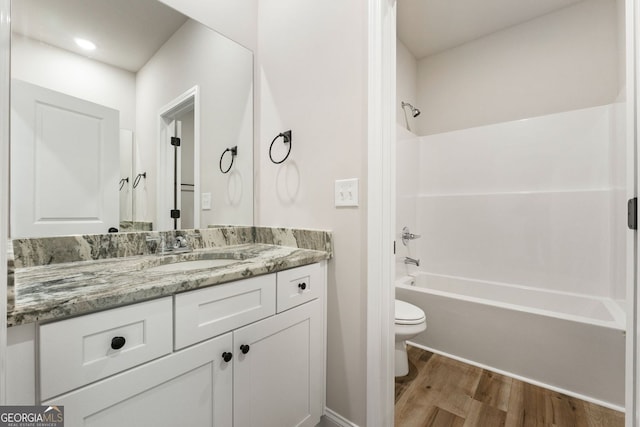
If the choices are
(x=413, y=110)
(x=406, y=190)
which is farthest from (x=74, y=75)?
(x=413, y=110)

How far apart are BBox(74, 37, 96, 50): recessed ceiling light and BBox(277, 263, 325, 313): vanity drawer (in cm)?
118

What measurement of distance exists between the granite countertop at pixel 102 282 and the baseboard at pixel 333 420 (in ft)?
2.40

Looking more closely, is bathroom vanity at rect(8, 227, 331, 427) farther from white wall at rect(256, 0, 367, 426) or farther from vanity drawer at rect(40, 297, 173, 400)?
white wall at rect(256, 0, 367, 426)

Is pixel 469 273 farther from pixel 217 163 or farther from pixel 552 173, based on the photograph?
pixel 217 163

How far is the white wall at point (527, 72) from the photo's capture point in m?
1.98

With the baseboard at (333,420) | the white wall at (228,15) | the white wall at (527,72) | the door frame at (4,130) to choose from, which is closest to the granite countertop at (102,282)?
the door frame at (4,130)

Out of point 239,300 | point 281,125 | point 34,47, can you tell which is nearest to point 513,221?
point 281,125

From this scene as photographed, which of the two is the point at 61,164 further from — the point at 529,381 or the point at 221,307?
the point at 529,381

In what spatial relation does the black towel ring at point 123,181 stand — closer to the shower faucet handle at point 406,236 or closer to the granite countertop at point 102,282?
the granite countertop at point 102,282

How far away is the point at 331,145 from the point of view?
1.27 m

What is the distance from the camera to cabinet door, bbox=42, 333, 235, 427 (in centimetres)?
59

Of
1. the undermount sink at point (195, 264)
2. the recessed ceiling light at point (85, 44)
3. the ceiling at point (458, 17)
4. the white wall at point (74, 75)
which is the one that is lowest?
the undermount sink at point (195, 264)

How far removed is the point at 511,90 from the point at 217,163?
Answer: 2.57 m

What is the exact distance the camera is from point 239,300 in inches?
35.6
